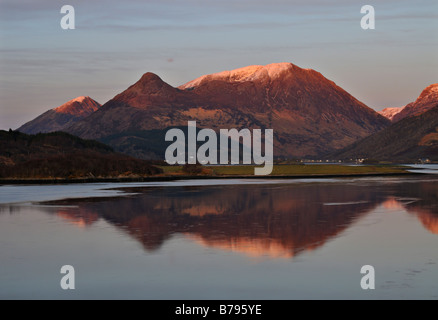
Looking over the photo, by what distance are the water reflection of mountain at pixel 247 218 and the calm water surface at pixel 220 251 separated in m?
0.08

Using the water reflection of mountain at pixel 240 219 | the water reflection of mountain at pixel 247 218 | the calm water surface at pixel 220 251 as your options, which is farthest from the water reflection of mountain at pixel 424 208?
the water reflection of mountain at pixel 240 219

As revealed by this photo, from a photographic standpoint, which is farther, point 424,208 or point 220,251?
point 424,208

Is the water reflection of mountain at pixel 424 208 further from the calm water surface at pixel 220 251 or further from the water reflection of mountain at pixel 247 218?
the calm water surface at pixel 220 251

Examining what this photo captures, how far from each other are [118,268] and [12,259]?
→ 540cm

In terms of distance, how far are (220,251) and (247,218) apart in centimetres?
1408

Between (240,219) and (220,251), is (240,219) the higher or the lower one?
the higher one

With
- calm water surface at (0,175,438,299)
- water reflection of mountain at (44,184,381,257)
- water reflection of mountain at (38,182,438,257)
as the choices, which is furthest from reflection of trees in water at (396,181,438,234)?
water reflection of mountain at (44,184,381,257)

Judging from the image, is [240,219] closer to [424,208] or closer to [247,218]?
[247,218]

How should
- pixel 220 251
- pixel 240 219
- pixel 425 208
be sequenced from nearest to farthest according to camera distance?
pixel 220 251, pixel 240 219, pixel 425 208

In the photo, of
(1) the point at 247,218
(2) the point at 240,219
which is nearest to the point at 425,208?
(1) the point at 247,218

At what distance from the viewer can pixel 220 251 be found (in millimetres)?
27516

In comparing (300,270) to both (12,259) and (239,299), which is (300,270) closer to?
(239,299)

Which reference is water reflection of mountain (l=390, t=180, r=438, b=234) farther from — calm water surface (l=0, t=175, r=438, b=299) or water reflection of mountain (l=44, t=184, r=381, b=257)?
water reflection of mountain (l=44, t=184, r=381, b=257)

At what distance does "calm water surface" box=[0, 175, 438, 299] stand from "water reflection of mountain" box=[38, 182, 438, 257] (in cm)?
8
